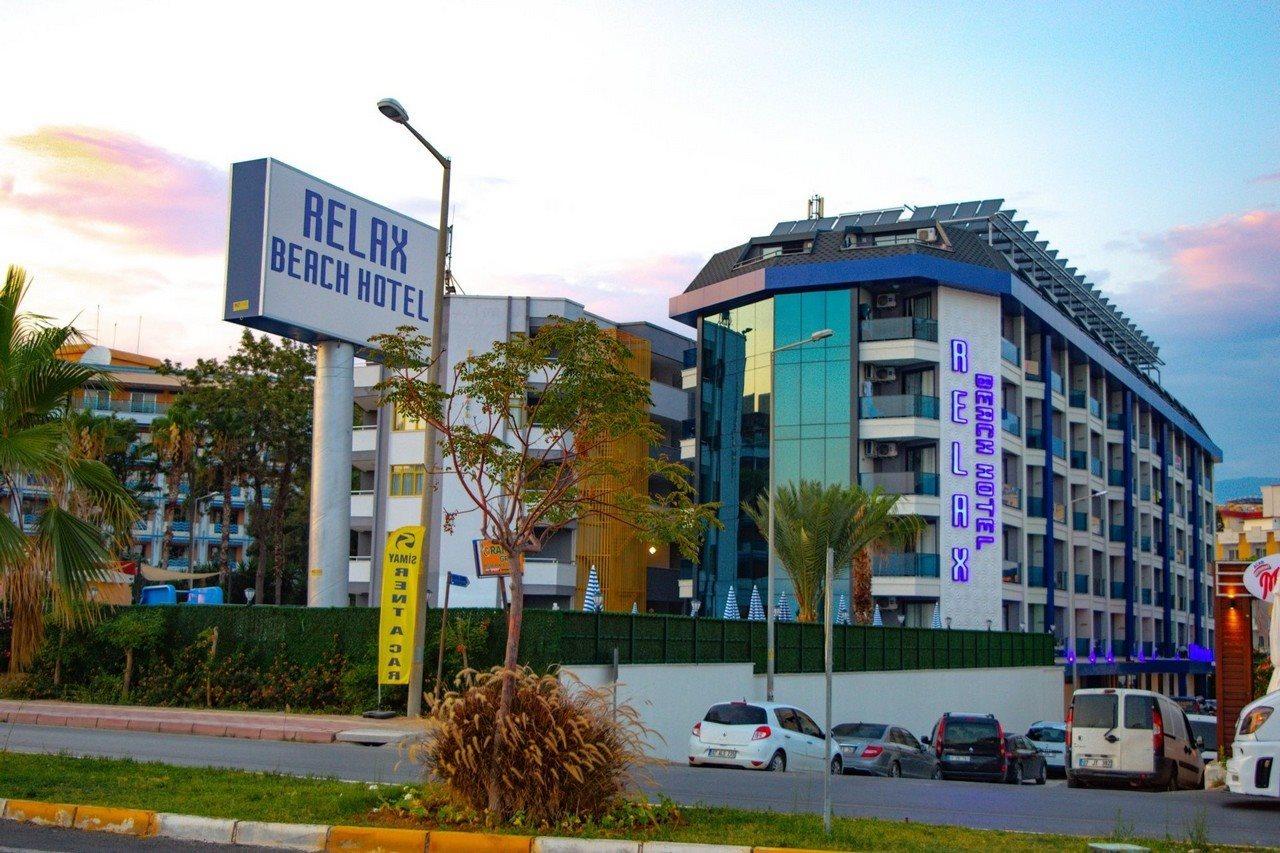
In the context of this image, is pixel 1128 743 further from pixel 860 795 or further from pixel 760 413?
pixel 760 413

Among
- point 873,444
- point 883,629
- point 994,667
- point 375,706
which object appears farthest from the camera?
point 873,444

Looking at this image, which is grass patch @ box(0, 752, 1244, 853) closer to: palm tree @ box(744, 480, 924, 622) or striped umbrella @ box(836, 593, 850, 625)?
palm tree @ box(744, 480, 924, 622)

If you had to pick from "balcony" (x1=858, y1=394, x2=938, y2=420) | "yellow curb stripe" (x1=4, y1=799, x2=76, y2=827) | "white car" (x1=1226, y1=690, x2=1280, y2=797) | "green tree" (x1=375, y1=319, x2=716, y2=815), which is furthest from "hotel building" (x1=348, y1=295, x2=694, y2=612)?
"yellow curb stripe" (x1=4, y1=799, x2=76, y2=827)

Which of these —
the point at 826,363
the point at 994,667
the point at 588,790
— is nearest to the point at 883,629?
the point at 994,667

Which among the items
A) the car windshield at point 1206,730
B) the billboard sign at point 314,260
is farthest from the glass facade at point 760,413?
the billboard sign at point 314,260

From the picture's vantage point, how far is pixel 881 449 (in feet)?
185

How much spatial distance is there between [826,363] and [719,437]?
20.1ft

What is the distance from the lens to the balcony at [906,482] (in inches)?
2162

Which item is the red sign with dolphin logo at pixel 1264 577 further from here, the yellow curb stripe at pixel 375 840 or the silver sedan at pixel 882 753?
the yellow curb stripe at pixel 375 840

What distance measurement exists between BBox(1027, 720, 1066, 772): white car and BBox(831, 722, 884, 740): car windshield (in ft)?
30.7

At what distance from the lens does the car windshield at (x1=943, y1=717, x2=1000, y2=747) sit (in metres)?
29.1

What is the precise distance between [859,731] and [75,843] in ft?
68.2

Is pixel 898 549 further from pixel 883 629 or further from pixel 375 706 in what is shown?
pixel 375 706

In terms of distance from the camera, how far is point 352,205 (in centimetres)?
3123
